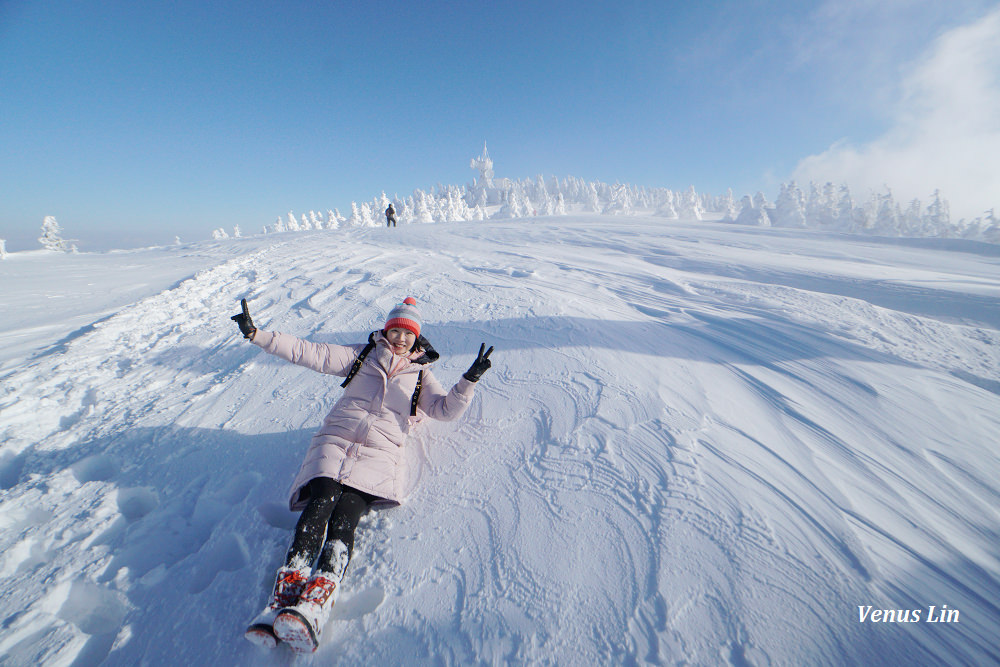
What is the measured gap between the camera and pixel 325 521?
198 cm

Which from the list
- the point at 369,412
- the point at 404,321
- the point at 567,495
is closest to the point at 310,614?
the point at 369,412

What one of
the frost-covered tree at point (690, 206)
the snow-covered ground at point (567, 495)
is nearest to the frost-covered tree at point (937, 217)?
the frost-covered tree at point (690, 206)

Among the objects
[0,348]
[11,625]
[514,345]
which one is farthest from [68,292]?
[514,345]

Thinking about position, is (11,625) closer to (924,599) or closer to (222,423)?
(222,423)

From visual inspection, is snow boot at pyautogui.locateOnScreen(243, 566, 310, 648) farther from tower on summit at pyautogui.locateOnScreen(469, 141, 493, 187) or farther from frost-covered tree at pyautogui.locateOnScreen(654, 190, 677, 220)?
tower on summit at pyautogui.locateOnScreen(469, 141, 493, 187)

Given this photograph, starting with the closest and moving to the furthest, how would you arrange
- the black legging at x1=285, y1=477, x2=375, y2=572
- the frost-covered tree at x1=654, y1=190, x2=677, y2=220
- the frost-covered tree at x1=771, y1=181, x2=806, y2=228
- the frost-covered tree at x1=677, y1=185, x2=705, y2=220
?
the black legging at x1=285, y1=477, x2=375, y2=572 < the frost-covered tree at x1=771, y1=181, x2=806, y2=228 < the frost-covered tree at x1=677, y1=185, x2=705, y2=220 < the frost-covered tree at x1=654, y1=190, x2=677, y2=220

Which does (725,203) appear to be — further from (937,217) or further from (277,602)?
(277,602)

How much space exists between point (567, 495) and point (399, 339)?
5.95 ft

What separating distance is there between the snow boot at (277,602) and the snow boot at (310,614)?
38 mm

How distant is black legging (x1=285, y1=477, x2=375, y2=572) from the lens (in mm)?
1824

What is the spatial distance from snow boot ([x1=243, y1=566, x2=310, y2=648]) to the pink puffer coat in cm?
51

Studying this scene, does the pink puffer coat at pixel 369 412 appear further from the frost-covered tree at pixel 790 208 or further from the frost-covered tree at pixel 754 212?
the frost-covered tree at pixel 790 208

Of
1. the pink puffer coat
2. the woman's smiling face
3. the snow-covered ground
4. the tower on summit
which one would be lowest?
the snow-covered ground

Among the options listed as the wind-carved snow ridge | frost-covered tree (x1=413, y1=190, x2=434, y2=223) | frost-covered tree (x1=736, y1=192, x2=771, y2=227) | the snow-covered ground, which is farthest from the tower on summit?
the snow-covered ground
